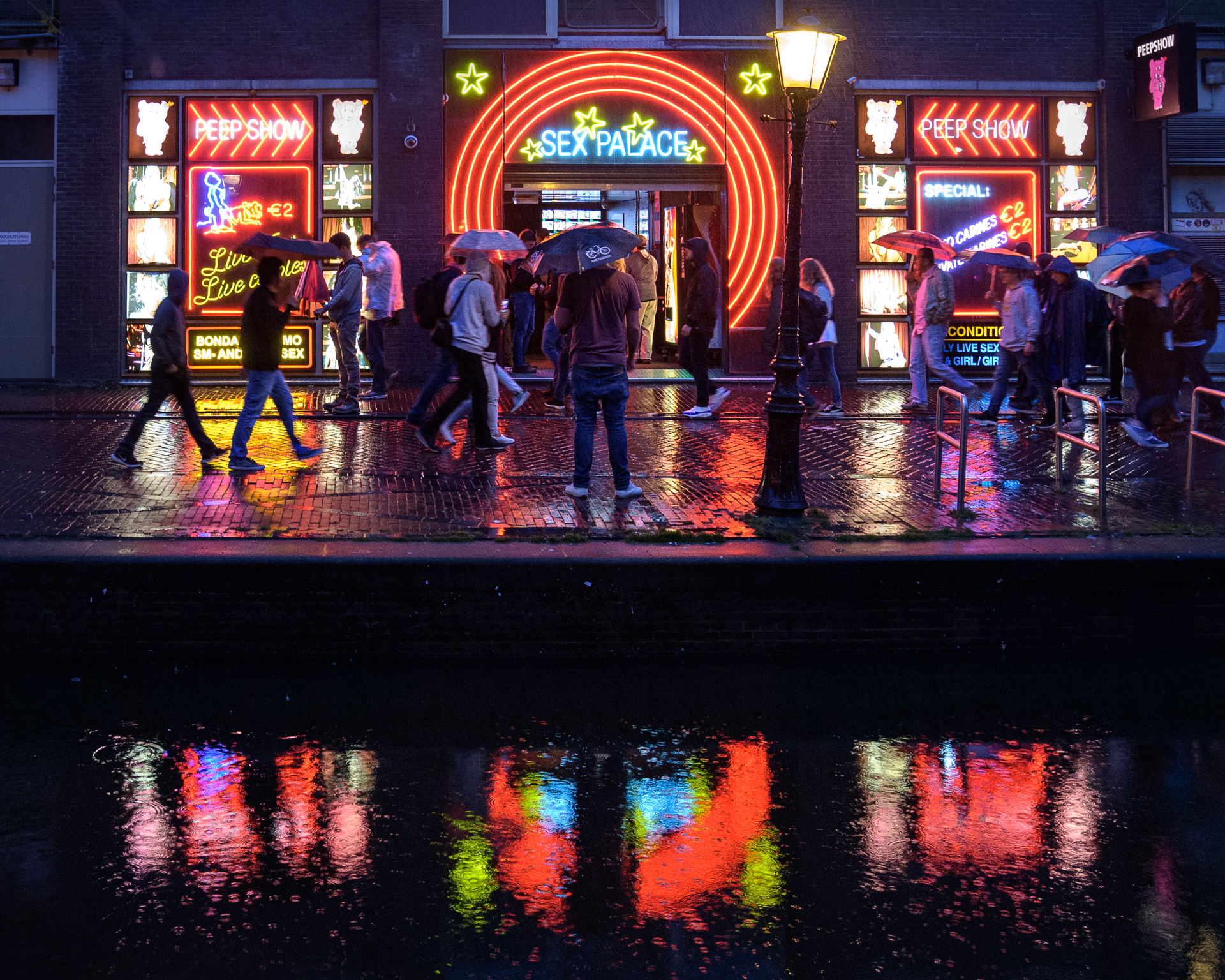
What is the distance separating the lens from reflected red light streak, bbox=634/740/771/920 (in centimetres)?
421

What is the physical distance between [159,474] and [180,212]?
9148 millimetres

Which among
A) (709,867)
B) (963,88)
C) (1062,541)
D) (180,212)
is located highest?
(963,88)

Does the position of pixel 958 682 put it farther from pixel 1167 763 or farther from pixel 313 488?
pixel 313 488

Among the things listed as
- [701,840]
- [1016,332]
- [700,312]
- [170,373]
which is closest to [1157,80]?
[1016,332]

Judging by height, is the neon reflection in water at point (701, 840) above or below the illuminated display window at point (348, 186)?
below

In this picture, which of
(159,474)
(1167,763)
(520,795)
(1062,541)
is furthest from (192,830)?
(159,474)

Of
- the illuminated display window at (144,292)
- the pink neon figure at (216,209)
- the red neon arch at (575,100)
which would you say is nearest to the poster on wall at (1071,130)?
the red neon arch at (575,100)

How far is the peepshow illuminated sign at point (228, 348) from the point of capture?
1911cm

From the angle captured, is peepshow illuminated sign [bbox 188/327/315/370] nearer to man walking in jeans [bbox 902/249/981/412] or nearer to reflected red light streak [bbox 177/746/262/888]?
man walking in jeans [bbox 902/249/981/412]

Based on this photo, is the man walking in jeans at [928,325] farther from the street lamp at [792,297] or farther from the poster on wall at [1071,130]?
the street lamp at [792,297]

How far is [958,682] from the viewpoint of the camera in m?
7.04

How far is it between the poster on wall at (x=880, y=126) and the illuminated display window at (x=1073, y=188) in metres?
2.23

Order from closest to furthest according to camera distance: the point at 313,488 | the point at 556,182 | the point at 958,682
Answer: the point at 958,682 < the point at 313,488 < the point at 556,182

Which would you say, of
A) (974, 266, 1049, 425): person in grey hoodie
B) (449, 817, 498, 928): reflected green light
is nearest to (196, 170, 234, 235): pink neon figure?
(974, 266, 1049, 425): person in grey hoodie
